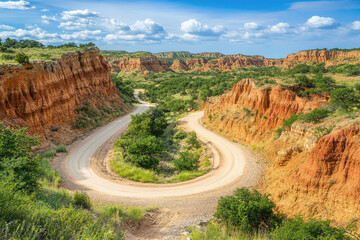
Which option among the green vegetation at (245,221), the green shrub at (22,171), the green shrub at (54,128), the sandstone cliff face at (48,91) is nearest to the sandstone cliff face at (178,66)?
the sandstone cliff face at (48,91)

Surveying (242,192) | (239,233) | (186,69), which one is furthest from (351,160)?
(186,69)

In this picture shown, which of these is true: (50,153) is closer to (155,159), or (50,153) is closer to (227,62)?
(155,159)

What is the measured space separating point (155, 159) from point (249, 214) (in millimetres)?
14038

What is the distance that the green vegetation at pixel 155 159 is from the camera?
73.9ft

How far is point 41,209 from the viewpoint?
9.76 m

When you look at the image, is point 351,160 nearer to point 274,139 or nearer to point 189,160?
point 274,139

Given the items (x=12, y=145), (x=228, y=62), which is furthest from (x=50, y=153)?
(x=228, y=62)

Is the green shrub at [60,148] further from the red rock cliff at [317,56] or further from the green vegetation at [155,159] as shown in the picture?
the red rock cliff at [317,56]

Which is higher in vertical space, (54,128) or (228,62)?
(228,62)

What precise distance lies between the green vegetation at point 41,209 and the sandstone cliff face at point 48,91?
341 inches

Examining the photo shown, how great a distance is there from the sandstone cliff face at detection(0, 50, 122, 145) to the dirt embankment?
1051 inches

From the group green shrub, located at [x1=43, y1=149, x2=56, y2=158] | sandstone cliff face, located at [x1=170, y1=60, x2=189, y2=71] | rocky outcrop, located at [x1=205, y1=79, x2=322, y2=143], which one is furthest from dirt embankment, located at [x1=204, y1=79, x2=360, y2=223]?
sandstone cliff face, located at [x1=170, y1=60, x2=189, y2=71]

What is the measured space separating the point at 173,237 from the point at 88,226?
5168mm

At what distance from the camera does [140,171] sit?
74.6ft
